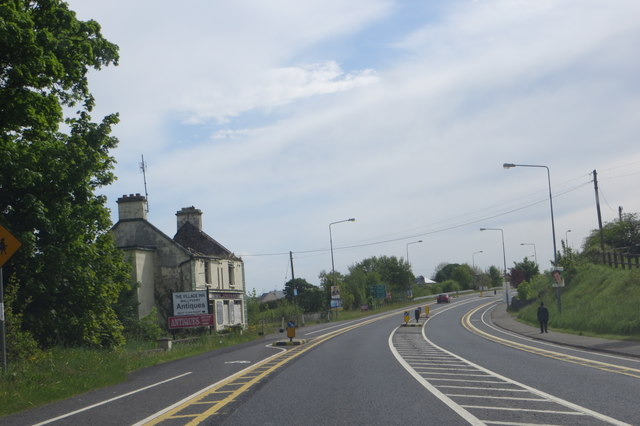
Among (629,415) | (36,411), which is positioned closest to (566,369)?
(629,415)

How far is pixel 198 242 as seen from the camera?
171 feet

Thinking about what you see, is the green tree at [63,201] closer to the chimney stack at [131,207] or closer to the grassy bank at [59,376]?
the grassy bank at [59,376]

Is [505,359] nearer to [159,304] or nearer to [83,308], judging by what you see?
[83,308]

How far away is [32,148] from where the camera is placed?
21.4 metres

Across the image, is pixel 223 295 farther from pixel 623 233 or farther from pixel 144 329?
pixel 623 233

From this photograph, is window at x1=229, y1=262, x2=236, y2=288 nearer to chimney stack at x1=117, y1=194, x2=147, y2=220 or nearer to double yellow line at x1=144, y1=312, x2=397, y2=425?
chimney stack at x1=117, y1=194, x2=147, y2=220

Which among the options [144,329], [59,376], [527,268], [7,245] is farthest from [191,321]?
[527,268]

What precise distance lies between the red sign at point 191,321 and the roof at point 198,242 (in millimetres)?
14899

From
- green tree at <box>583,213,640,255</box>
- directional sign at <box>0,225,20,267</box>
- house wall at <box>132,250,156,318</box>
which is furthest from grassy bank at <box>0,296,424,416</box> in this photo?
green tree at <box>583,213,640,255</box>

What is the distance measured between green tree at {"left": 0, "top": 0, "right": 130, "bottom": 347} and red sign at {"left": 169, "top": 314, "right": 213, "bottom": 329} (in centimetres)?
949

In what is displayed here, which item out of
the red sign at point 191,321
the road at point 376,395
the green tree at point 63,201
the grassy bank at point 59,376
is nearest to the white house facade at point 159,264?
the red sign at point 191,321

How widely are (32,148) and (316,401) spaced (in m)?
15.5

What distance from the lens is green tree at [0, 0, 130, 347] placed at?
18859 millimetres

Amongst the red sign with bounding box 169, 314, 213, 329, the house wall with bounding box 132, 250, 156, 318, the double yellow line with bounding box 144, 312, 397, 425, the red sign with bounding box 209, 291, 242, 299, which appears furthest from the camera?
the red sign with bounding box 209, 291, 242, 299
